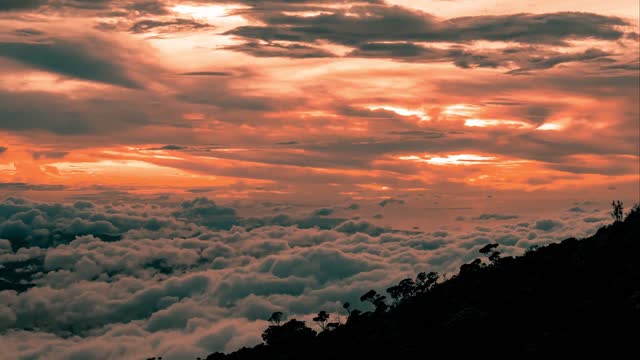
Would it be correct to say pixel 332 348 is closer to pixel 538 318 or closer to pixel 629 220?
pixel 538 318

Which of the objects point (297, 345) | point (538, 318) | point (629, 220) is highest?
point (629, 220)

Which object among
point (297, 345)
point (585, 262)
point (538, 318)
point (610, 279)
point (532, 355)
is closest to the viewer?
point (532, 355)

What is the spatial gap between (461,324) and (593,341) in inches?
1092

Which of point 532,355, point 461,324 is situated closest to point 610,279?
point 461,324

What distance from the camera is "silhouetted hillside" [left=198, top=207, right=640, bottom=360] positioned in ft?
363

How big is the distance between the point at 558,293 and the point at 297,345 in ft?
225

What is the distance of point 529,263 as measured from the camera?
184000 mm

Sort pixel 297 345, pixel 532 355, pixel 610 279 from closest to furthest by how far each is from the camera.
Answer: pixel 532 355 → pixel 610 279 → pixel 297 345

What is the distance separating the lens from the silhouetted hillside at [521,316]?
11062cm

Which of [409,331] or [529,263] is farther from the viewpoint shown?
[529,263]

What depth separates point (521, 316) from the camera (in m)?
131

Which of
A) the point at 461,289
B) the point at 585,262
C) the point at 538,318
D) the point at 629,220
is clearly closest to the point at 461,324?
the point at 538,318

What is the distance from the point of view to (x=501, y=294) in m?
157

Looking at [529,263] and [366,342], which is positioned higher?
[529,263]
